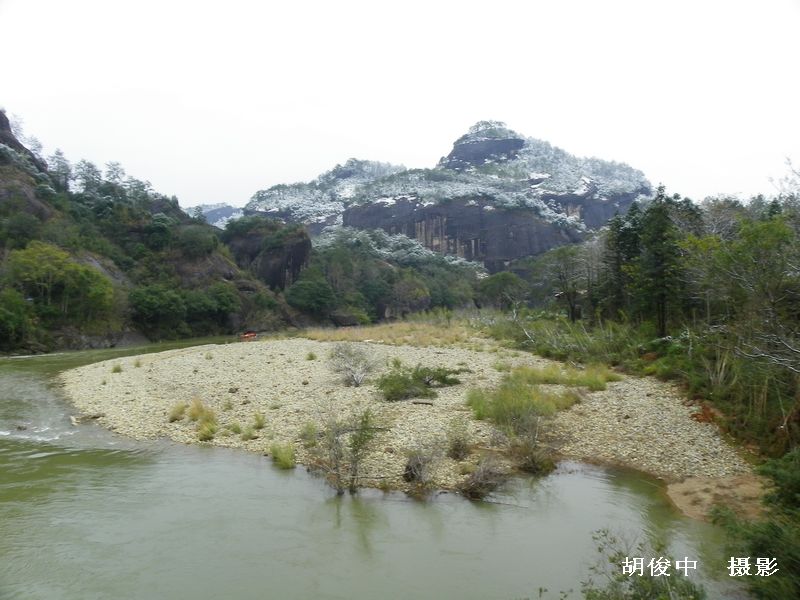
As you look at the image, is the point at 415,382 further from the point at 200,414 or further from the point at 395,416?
the point at 200,414

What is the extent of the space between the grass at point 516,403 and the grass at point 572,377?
4.15ft

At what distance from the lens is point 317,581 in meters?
6.30

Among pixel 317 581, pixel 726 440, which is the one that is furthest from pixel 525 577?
pixel 726 440

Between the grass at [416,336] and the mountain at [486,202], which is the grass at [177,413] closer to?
the grass at [416,336]

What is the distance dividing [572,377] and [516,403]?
19.4 ft

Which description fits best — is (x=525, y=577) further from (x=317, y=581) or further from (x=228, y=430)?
(x=228, y=430)

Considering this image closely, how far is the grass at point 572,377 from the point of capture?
16734 mm

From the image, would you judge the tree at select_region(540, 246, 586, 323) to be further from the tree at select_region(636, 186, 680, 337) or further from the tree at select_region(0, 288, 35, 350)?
the tree at select_region(0, 288, 35, 350)

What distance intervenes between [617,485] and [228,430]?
8914 millimetres

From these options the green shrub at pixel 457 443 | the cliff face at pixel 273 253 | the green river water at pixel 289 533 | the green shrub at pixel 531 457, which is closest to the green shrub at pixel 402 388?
the green shrub at pixel 457 443

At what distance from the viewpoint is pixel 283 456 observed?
10.4 meters

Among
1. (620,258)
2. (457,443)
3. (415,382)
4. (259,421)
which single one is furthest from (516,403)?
(620,258)

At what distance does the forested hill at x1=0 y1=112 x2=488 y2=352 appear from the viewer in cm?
4344

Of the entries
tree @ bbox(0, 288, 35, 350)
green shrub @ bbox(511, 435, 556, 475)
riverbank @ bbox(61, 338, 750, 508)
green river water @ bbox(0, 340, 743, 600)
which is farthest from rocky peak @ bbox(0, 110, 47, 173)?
green shrub @ bbox(511, 435, 556, 475)
